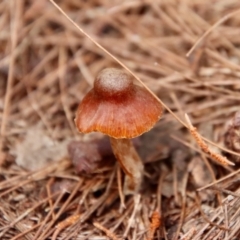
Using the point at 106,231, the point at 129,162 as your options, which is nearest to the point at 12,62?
the point at 129,162

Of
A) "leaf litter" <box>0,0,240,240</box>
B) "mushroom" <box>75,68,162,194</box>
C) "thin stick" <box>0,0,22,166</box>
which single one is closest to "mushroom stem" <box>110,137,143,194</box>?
"leaf litter" <box>0,0,240,240</box>

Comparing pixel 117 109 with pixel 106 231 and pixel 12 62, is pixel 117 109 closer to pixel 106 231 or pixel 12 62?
pixel 106 231

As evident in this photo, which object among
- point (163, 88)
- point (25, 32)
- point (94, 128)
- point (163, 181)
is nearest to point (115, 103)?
point (94, 128)

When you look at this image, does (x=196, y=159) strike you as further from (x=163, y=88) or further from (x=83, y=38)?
(x=83, y=38)

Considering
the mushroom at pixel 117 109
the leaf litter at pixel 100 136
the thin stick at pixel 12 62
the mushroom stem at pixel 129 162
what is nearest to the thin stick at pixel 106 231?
the leaf litter at pixel 100 136

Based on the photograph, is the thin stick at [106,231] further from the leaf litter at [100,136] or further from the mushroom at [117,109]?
the mushroom at [117,109]

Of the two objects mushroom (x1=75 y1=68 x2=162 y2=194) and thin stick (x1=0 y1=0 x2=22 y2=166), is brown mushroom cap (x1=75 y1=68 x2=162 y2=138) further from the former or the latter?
thin stick (x1=0 y1=0 x2=22 y2=166)
